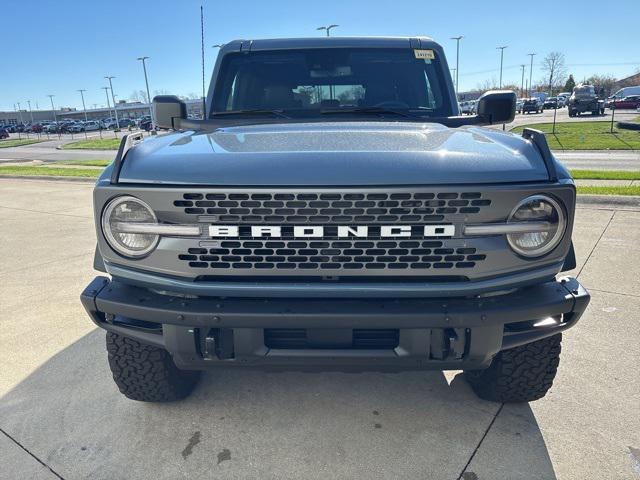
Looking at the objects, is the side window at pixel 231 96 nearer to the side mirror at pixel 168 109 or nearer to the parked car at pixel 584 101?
the side mirror at pixel 168 109

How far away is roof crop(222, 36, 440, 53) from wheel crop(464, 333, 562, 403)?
93.4 inches

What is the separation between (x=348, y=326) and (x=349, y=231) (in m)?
0.39

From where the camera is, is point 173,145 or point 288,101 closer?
point 173,145

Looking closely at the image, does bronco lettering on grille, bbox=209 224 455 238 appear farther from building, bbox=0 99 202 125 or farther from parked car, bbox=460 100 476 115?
building, bbox=0 99 202 125

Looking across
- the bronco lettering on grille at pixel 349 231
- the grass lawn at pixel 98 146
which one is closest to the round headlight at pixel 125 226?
the bronco lettering on grille at pixel 349 231

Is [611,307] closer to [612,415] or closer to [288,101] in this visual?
[612,415]

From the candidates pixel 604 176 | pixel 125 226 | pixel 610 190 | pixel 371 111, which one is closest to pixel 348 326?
pixel 125 226

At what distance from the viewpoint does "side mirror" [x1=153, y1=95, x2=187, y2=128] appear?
11.7 ft

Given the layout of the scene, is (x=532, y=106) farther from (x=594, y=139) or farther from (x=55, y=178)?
(x=55, y=178)

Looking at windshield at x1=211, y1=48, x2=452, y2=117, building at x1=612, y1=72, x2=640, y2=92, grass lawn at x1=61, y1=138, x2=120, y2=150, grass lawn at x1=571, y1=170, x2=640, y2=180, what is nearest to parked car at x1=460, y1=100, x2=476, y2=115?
windshield at x1=211, y1=48, x2=452, y2=117

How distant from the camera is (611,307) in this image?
3949 mm

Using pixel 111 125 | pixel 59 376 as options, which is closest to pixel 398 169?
pixel 59 376

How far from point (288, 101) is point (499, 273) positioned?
6.66 ft

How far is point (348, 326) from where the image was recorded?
6.64 feet
